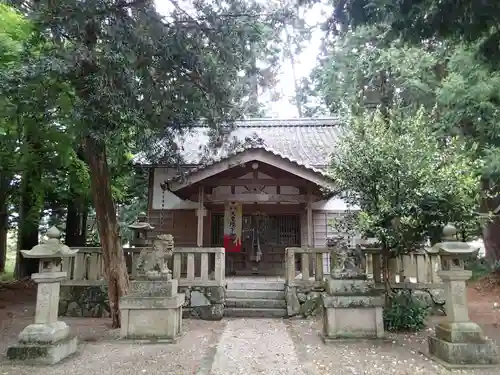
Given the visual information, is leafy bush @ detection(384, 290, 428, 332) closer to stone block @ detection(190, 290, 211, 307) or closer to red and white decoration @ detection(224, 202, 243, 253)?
stone block @ detection(190, 290, 211, 307)

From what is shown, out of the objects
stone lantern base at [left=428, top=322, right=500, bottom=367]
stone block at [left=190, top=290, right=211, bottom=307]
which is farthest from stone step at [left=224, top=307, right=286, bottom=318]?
stone lantern base at [left=428, top=322, right=500, bottom=367]

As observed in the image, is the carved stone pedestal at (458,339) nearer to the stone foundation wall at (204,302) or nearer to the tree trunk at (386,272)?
the tree trunk at (386,272)

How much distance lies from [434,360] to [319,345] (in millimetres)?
1831

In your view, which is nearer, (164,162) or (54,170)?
(164,162)

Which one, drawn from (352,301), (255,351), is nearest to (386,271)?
(352,301)

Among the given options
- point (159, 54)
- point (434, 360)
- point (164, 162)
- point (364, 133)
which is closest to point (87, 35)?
point (159, 54)

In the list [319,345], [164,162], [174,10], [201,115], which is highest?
[174,10]

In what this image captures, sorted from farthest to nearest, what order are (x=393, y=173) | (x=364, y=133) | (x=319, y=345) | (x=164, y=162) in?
1. (x=164, y=162)
2. (x=364, y=133)
3. (x=393, y=173)
4. (x=319, y=345)

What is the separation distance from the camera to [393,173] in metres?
7.24

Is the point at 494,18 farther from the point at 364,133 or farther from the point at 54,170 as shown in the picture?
the point at 54,170

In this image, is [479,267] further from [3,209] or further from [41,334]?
[3,209]

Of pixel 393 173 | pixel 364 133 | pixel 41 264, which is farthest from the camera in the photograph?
pixel 364 133

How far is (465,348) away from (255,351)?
315cm

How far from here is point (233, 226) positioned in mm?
12266
